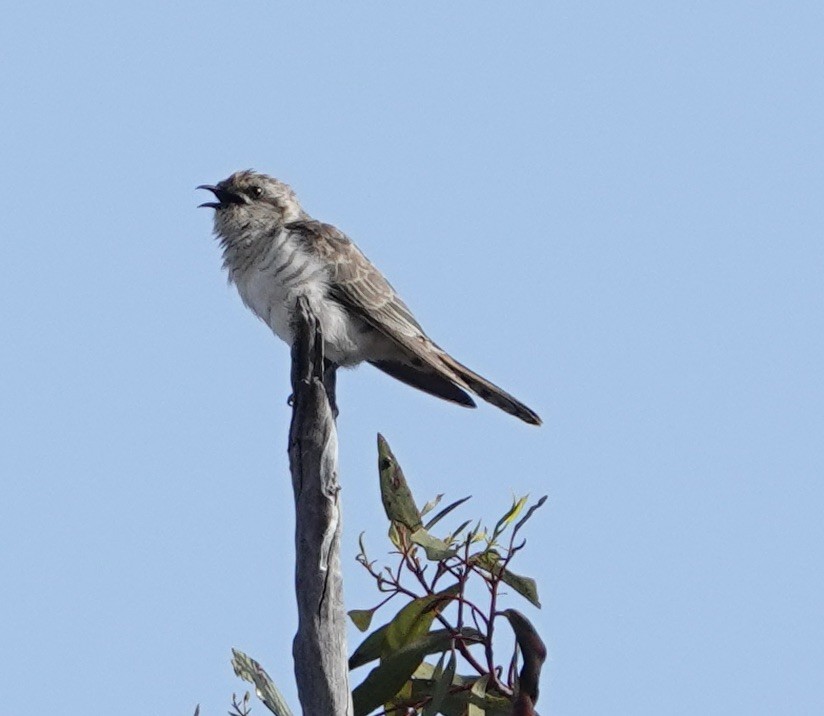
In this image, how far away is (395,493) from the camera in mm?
3332

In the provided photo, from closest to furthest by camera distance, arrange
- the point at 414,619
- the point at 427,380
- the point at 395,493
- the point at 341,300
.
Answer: the point at 414,619 → the point at 395,493 → the point at 341,300 → the point at 427,380

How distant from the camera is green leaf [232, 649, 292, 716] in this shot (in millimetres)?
2945

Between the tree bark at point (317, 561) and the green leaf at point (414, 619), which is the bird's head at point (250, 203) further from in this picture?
the green leaf at point (414, 619)

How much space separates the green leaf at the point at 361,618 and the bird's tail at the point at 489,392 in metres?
3.19

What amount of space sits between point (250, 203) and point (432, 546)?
4.49 meters

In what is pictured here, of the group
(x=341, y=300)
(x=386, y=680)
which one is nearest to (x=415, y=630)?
(x=386, y=680)

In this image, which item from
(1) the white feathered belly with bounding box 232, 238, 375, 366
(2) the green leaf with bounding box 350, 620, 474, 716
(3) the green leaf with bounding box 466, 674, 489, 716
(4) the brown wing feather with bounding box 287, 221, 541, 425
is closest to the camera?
(3) the green leaf with bounding box 466, 674, 489, 716

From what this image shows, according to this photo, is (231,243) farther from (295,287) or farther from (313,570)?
(313,570)

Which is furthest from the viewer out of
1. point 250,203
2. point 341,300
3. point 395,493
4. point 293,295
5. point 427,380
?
point 250,203

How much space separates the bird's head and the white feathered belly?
1.54 feet

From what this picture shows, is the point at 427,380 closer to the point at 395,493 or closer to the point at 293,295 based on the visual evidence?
the point at 293,295

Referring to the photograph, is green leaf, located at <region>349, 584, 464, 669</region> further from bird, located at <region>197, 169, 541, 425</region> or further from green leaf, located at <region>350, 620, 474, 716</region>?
bird, located at <region>197, 169, 541, 425</region>

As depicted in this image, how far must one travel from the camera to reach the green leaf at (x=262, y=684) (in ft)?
9.66

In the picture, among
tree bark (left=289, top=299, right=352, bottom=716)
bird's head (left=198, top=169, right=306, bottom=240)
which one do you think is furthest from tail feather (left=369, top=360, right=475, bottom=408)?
tree bark (left=289, top=299, right=352, bottom=716)
